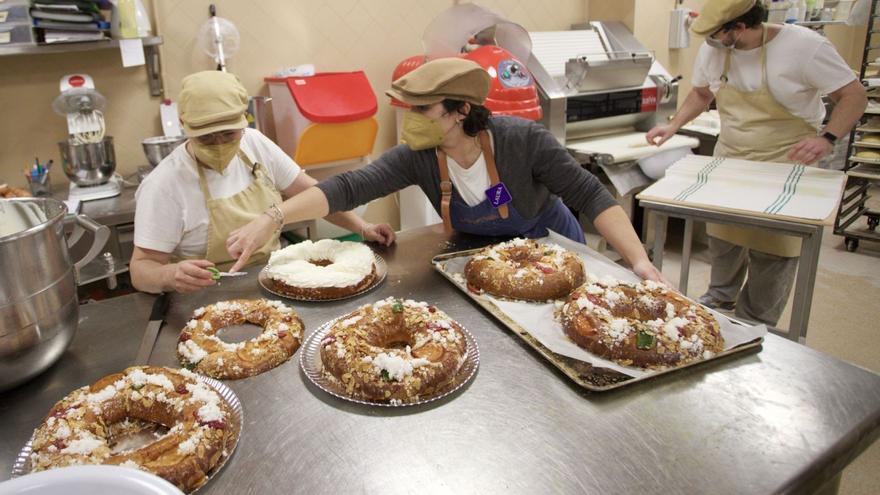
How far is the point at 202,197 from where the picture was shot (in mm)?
2080

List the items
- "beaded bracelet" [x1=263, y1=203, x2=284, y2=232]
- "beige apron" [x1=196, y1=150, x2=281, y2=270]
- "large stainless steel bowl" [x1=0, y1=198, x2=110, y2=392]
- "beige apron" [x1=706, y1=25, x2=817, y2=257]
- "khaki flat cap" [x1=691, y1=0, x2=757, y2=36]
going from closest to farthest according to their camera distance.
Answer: "large stainless steel bowl" [x1=0, y1=198, x2=110, y2=392], "beaded bracelet" [x1=263, y1=203, x2=284, y2=232], "beige apron" [x1=196, y1=150, x2=281, y2=270], "khaki flat cap" [x1=691, y1=0, x2=757, y2=36], "beige apron" [x1=706, y1=25, x2=817, y2=257]

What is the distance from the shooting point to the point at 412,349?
4.45 feet

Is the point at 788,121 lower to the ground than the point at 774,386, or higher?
higher

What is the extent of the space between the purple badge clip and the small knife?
1.12 meters

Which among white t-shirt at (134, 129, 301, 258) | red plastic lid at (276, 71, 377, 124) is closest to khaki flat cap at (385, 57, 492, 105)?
white t-shirt at (134, 129, 301, 258)

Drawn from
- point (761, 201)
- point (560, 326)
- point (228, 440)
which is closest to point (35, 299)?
point (228, 440)

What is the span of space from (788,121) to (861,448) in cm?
232

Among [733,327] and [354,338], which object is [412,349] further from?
[733,327]

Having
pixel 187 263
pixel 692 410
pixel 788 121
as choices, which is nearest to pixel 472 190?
pixel 187 263

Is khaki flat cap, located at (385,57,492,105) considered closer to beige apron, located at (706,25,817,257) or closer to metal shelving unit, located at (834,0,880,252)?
beige apron, located at (706,25,817,257)

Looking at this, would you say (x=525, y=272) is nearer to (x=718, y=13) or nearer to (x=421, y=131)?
(x=421, y=131)

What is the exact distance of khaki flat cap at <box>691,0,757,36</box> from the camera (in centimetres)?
270

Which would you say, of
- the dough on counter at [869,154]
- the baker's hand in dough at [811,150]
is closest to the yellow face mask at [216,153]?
the baker's hand in dough at [811,150]

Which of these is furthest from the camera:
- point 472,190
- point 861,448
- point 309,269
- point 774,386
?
point 472,190
